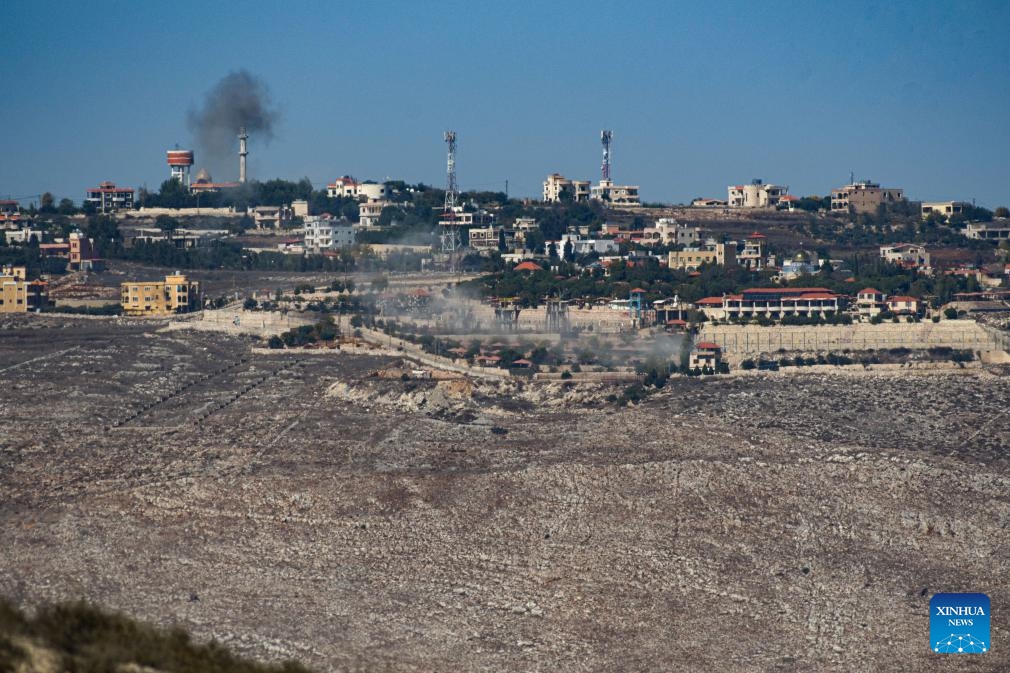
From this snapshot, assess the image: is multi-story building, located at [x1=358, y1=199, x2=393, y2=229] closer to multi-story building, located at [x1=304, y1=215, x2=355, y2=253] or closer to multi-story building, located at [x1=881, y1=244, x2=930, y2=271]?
multi-story building, located at [x1=304, y1=215, x2=355, y2=253]

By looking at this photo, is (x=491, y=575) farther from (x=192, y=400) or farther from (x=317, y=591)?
(x=192, y=400)

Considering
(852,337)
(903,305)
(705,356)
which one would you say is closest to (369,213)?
(903,305)

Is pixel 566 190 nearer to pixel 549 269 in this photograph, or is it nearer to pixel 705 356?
pixel 549 269

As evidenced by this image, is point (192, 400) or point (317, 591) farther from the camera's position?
point (192, 400)

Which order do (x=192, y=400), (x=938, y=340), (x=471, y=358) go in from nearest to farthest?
(x=192, y=400)
(x=471, y=358)
(x=938, y=340)

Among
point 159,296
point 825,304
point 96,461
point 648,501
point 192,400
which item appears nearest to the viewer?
point 648,501

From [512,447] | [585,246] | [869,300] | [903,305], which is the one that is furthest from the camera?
[585,246]

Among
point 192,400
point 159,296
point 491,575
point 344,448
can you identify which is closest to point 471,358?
point 192,400
